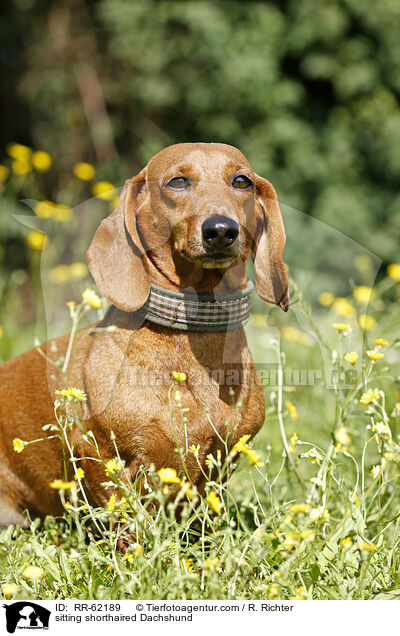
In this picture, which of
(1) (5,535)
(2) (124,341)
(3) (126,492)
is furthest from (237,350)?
(1) (5,535)

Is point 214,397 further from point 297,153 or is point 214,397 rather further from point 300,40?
point 300,40

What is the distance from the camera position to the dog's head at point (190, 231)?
166 cm

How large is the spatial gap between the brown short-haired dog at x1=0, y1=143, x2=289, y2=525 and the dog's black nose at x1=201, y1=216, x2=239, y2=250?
31 mm

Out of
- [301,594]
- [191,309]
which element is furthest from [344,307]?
[301,594]

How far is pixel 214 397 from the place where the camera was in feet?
6.02

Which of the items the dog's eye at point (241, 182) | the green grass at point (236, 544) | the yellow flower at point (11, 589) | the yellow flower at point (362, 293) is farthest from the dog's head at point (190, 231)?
the yellow flower at point (362, 293)

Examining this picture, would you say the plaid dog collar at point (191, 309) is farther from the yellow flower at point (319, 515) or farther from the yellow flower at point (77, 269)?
the yellow flower at point (77, 269)

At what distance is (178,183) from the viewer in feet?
5.61

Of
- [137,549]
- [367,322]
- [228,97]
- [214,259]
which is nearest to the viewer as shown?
[137,549]

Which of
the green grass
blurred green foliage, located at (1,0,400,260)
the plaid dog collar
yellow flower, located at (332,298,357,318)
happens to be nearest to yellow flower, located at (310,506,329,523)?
the green grass

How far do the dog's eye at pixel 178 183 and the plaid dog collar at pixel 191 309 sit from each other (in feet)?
0.96

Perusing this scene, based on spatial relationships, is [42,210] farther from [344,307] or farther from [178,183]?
[344,307]

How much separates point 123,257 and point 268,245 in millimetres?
437

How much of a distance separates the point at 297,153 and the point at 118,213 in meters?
1.96
